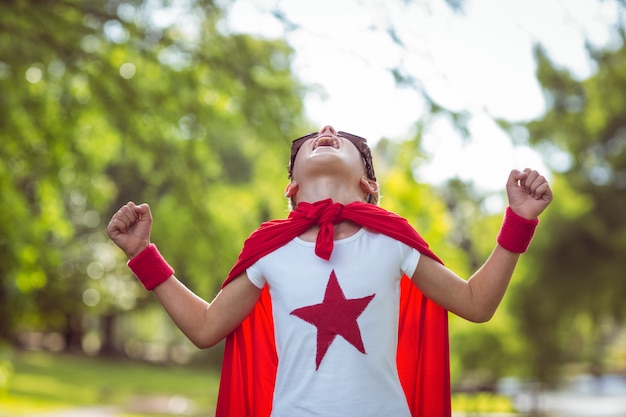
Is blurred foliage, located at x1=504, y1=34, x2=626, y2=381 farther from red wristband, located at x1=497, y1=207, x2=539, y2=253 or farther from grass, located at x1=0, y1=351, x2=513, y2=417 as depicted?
red wristband, located at x1=497, y1=207, x2=539, y2=253

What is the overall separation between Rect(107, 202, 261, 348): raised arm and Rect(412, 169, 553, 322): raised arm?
51cm

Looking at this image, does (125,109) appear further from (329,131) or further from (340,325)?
(340,325)

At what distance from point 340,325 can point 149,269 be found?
0.62m

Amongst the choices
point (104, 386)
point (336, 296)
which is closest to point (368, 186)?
point (336, 296)

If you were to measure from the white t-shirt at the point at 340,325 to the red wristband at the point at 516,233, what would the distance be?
0.25 metres

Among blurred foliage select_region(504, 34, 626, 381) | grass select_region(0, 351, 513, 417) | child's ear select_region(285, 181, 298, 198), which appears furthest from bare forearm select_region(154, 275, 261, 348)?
blurred foliage select_region(504, 34, 626, 381)

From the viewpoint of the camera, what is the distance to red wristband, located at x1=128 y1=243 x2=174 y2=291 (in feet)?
7.82

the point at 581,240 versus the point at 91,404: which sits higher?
the point at 581,240

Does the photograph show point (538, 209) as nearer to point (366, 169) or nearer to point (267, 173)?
point (366, 169)

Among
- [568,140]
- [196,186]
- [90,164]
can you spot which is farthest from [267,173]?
[568,140]

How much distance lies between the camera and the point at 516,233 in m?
2.25

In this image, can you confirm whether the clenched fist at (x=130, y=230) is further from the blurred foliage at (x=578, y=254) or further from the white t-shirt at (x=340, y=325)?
the blurred foliage at (x=578, y=254)

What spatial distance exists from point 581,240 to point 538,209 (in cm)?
1591

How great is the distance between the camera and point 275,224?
2.34m
